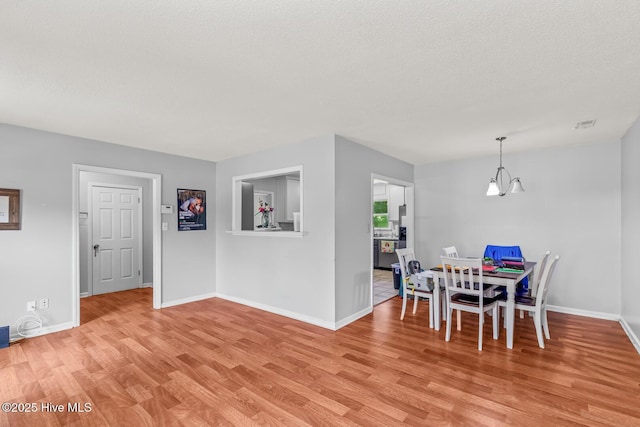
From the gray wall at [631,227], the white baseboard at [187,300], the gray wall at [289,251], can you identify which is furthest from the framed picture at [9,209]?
the gray wall at [631,227]

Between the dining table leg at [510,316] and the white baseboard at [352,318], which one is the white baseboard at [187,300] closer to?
the white baseboard at [352,318]

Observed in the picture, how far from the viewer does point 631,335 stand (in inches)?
131

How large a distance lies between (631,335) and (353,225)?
3.22 meters

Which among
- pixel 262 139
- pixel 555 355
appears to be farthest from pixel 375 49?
pixel 555 355

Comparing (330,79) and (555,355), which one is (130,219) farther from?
(555,355)

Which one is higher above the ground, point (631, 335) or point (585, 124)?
point (585, 124)

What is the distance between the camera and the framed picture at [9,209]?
3.34 metres

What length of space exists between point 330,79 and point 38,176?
3600 millimetres

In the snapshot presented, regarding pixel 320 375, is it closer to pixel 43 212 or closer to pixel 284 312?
pixel 284 312

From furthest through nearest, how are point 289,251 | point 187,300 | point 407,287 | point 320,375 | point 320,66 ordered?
point 187,300 → point 289,251 → point 407,287 → point 320,375 → point 320,66

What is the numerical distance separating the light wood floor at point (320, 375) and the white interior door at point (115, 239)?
6.48 ft

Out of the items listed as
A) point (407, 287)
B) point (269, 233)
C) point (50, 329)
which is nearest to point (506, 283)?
point (407, 287)

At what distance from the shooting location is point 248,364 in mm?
2861

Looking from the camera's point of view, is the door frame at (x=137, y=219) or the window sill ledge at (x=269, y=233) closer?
the window sill ledge at (x=269, y=233)
